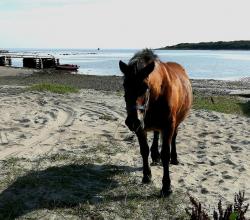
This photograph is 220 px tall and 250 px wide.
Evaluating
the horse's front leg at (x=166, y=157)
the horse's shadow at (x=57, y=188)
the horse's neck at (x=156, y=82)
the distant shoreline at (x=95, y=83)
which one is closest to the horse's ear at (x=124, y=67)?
the horse's neck at (x=156, y=82)

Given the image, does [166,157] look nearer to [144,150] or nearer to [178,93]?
[144,150]

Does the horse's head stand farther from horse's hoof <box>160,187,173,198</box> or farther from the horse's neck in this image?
horse's hoof <box>160,187,173,198</box>

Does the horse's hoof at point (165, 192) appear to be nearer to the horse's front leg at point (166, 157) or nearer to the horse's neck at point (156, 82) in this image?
the horse's front leg at point (166, 157)

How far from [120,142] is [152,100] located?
3.86 meters

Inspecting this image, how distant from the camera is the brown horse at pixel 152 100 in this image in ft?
20.3

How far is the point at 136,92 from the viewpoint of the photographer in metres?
6.18

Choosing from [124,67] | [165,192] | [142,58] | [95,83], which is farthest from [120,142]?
[95,83]

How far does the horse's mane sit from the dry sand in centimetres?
223

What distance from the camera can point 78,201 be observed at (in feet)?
21.7

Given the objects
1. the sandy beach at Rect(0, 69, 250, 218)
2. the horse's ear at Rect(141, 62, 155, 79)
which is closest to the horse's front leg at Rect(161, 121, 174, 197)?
the sandy beach at Rect(0, 69, 250, 218)

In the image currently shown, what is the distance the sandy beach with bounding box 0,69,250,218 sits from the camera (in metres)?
Answer: 7.86

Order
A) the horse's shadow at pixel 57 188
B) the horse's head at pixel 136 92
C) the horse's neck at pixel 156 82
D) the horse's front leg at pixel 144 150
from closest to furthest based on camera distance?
1. the horse's head at pixel 136 92
2. the horse's shadow at pixel 57 188
3. the horse's neck at pixel 156 82
4. the horse's front leg at pixel 144 150

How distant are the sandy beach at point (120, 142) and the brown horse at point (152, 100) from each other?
2.39 feet

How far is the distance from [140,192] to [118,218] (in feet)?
3.57
